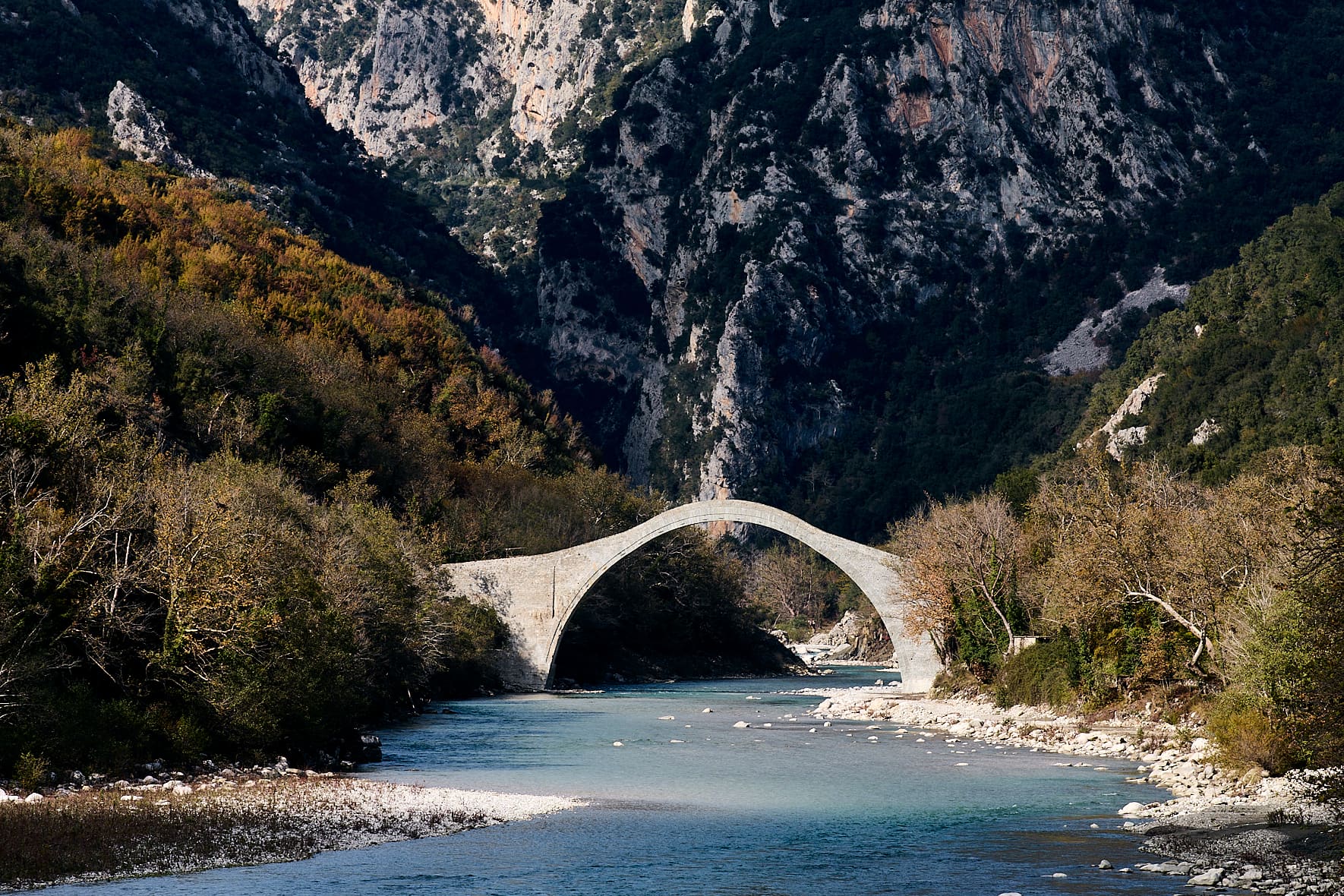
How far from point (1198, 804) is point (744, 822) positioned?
25.6 ft

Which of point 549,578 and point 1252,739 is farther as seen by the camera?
point 549,578

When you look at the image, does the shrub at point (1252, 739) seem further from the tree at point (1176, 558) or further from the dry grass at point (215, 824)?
the dry grass at point (215, 824)

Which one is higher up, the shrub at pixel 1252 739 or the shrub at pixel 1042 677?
the shrub at pixel 1042 677

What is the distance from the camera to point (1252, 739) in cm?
2497

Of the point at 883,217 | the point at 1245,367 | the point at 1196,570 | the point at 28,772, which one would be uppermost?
the point at 883,217

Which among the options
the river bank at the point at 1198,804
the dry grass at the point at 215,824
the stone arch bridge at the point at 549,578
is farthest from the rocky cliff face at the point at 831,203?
the dry grass at the point at 215,824

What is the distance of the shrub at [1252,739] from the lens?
24.5 meters

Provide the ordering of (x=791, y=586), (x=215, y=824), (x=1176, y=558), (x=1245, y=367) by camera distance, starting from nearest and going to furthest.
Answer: (x=215, y=824) → (x=1176, y=558) → (x=1245, y=367) → (x=791, y=586)

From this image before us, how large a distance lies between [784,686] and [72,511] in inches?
1729

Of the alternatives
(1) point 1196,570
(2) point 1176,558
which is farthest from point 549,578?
(1) point 1196,570

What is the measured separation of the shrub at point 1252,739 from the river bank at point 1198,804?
264 millimetres

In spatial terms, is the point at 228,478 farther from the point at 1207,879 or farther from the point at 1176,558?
the point at 1207,879

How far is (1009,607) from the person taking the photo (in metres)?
44.5

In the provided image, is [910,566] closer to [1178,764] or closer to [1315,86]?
[1178,764]
